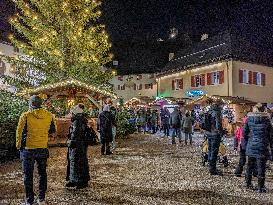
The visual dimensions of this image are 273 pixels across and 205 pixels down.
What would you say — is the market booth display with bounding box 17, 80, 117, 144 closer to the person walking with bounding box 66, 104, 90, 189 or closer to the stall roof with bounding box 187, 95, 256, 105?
the stall roof with bounding box 187, 95, 256, 105

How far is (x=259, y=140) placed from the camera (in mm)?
8312

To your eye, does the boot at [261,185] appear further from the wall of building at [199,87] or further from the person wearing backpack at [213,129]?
the wall of building at [199,87]

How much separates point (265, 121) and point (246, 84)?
85.5ft

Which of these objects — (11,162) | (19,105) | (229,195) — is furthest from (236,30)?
(229,195)

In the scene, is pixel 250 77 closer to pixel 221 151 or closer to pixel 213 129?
pixel 221 151

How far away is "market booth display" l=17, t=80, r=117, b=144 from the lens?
1945cm

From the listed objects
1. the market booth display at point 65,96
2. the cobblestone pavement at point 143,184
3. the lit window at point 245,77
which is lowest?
the cobblestone pavement at point 143,184

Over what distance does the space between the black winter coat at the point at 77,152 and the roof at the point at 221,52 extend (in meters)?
25.5

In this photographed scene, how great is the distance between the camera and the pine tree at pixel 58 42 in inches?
994

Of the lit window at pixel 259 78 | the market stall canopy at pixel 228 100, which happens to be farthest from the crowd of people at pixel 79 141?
the lit window at pixel 259 78

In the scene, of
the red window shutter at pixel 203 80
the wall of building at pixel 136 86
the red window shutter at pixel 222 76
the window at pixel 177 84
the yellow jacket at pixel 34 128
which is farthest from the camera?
the wall of building at pixel 136 86

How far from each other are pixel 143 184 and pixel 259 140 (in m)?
2.63

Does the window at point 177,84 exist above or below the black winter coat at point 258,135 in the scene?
above

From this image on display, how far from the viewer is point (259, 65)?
3475cm
